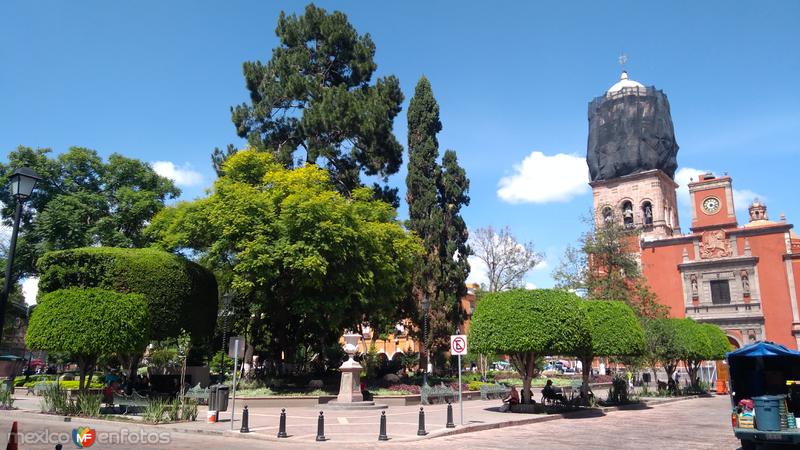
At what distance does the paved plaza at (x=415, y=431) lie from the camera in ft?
40.9

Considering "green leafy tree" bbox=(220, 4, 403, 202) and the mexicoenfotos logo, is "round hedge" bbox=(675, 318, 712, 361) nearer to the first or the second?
"green leafy tree" bbox=(220, 4, 403, 202)

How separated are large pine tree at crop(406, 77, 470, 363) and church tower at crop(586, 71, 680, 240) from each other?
33.7 metres

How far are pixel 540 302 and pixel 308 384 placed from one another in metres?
12.7

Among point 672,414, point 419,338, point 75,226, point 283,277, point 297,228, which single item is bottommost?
point 672,414

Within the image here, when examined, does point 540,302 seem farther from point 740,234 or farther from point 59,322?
point 740,234

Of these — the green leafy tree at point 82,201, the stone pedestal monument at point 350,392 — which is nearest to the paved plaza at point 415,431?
the stone pedestal monument at point 350,392

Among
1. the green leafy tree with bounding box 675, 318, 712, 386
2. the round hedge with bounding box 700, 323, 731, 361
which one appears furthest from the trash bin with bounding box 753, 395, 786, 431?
the round hedge with bounding box 700, 323, 731, 361

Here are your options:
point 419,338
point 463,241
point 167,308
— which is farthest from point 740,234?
point 167,308

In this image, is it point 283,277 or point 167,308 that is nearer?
point 167,308

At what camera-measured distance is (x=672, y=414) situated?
21734 mm

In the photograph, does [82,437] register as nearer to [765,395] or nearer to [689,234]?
[765,395]

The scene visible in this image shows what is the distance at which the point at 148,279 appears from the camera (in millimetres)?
19219

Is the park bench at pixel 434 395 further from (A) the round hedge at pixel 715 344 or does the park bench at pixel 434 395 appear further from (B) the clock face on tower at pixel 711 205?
(B) the clock face on tower at pixel 711 205

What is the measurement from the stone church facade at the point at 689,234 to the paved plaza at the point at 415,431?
105ft
